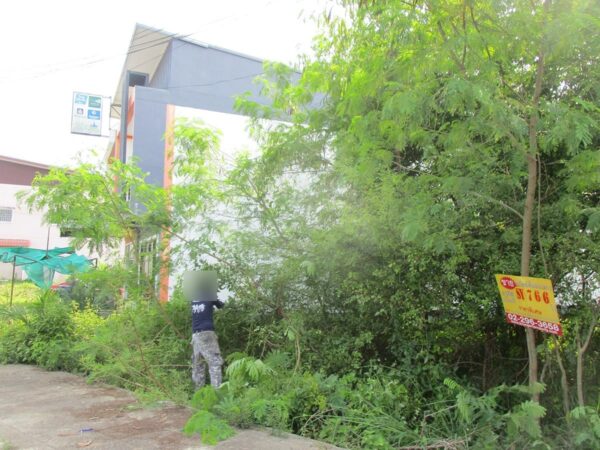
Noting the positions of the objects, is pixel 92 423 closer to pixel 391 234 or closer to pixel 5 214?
pixel 391 234

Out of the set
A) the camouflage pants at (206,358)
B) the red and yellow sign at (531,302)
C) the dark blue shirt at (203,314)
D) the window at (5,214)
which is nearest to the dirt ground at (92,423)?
the camouflage pants at (206,358)

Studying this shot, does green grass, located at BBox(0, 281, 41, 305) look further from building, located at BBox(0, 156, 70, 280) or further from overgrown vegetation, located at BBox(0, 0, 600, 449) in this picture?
building, located at BBox(0, 156, 70, 280)

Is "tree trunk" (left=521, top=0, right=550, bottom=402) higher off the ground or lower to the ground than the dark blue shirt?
higher

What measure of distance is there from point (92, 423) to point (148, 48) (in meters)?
14.5

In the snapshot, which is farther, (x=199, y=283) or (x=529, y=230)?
(x=199, y=283)

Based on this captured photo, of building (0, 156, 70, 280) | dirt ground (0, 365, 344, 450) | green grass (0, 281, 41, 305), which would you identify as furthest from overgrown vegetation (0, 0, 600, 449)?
building (0, 156, 70, 280)

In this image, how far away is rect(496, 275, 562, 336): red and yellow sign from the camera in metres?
4.21

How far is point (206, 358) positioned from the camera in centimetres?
682

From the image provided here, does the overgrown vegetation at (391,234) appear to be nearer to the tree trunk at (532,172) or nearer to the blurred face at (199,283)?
the tree trunk at (532,172)

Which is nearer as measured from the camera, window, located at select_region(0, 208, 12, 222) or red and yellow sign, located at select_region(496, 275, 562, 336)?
red and yellow sign, located at select_region(496, 275, 562, 336)

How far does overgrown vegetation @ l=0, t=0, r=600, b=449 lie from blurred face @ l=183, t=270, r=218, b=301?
0.19 meters

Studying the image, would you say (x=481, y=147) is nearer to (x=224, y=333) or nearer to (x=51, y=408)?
(x=224, y=333)

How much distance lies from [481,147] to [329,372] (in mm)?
3235

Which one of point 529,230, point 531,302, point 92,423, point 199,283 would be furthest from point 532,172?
point 92,423
